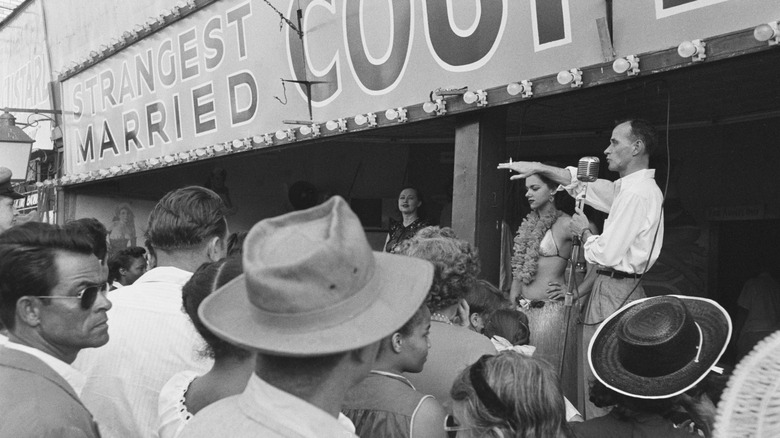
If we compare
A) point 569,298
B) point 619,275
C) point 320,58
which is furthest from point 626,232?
point 320,58

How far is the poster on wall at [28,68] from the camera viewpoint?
38.5 ft

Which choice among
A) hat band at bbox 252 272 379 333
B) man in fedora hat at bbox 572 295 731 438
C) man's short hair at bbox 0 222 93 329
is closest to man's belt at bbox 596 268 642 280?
man in fedora hat at bbox 572 295 731 438

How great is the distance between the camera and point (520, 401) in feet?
6.31

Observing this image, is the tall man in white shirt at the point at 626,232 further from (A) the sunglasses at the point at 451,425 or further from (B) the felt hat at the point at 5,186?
(B) the felt hat at the point at 5,186

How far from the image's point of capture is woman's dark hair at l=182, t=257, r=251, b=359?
2.09m

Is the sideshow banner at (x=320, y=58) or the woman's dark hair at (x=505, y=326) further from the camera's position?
the sideshow banner at (x=320, y=58)

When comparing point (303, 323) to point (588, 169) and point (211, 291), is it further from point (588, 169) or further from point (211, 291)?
point (588, 169)

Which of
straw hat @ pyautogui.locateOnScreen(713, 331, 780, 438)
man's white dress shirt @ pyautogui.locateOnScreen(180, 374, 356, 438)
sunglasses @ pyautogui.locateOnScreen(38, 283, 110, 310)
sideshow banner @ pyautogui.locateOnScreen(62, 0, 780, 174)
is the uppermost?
sideshow banner @ pyautogui.locateOnScreen(62, 0, 780, 174)

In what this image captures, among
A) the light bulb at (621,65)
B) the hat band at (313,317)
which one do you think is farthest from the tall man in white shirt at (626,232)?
the hat band at (313,317)

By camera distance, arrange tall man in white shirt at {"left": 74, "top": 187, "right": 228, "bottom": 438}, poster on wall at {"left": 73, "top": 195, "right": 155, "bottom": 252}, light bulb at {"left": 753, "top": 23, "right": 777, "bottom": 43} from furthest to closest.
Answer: poster on wall at {"left": 73, "top": 195, "right": 155, "bottom": 252}
light bulb at {"left": 753, "top": 23, "right": 777, "bottom": 43}
tall man in white shirt at {"left": 74, "top": 187, "right": 228, "bottom": 438}

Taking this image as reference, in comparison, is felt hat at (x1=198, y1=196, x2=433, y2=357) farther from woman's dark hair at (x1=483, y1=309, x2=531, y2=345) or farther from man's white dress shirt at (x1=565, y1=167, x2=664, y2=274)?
man's white dress shirt at (x1=565, y1=167, x2=664, y2=274)

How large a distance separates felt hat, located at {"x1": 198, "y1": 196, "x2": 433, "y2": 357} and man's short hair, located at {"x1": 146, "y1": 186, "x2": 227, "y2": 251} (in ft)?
5.17

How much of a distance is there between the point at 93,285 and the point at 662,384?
1.77m

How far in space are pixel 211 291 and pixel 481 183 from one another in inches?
→ 112
